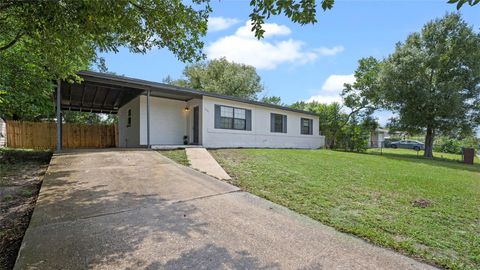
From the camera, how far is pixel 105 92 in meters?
12.1

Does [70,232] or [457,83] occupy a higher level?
[457,83]

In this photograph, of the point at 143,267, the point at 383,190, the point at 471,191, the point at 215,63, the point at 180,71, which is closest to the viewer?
the point at 143,267

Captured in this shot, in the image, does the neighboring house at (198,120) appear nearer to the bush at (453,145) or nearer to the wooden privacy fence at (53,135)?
the wooden privacy fence at (53,135)

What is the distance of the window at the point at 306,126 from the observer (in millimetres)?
16219

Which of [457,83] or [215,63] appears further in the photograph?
[215,63]

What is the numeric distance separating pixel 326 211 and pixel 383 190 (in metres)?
2.23

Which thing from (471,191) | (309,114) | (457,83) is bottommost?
Answer: (471,191)

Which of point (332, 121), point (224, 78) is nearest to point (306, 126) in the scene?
point (332, 121)

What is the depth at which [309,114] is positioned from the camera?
54.2 feet

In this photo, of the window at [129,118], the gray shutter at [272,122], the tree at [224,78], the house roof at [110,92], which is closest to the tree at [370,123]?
the house roof at [110,92]

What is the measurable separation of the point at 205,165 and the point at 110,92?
26.7 feet

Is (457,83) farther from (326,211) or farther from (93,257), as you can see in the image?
(93,257)

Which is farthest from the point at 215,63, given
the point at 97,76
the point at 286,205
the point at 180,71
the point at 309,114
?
the point at 286,205

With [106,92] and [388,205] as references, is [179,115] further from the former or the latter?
[388,205]
